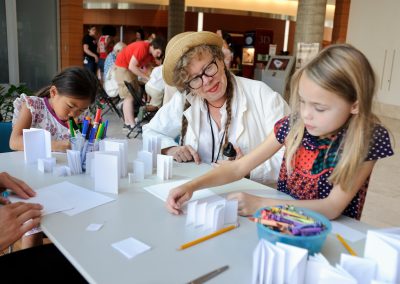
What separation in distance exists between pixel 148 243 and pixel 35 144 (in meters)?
0.88

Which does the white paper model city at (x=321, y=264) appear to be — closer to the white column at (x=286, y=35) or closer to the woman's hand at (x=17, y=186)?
the woman's hand at (x=17, y=186)

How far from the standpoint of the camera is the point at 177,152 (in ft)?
5.77

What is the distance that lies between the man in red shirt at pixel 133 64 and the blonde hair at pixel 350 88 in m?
4.37

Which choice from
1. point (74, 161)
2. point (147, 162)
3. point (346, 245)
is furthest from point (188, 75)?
point (346, 245)

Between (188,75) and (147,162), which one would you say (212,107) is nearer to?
(188,75)

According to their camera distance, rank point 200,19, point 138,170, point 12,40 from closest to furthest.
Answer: point 138,170 < point 12,40 < point 200,19

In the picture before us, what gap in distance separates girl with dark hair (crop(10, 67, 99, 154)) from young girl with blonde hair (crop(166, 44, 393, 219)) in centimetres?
103

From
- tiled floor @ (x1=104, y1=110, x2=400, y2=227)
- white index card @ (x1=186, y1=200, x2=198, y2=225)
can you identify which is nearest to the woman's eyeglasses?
white index card @ (x1=186, y1=200, x2=198, y2=225)

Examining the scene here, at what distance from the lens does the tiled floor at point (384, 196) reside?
2951mm

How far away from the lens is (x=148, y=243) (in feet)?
3.23

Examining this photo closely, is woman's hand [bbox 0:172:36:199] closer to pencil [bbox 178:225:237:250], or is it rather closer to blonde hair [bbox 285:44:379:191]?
pencil [bbox 178:225:237:250]

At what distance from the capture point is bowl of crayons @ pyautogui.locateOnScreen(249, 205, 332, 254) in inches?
33.8

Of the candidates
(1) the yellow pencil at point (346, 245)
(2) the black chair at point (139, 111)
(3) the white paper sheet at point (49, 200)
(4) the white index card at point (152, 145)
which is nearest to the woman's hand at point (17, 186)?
(3) the white paper sheet at point (49, 200)

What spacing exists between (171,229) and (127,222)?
0.13 meters
